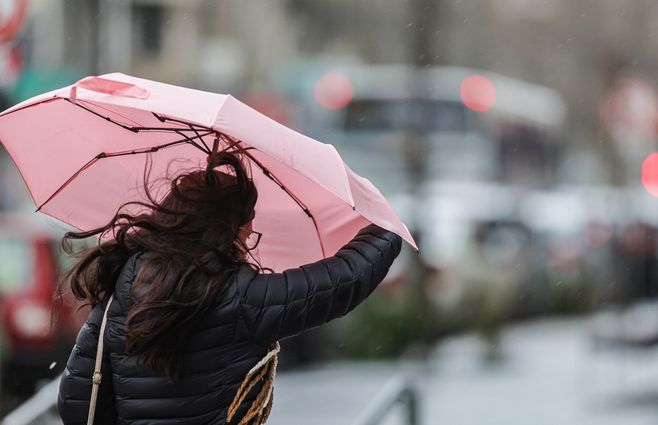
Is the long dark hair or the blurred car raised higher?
the long dark hair

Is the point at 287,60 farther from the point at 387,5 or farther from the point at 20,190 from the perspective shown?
the point at 20,190

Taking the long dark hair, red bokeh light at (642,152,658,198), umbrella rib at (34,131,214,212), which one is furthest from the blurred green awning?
the long dark hair

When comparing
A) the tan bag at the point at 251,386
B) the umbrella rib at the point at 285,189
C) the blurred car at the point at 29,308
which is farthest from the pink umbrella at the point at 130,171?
the blurred car at the point at 29,308

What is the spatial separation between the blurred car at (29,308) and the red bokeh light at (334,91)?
9.40 metres

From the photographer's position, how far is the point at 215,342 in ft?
7.74

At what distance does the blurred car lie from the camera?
9469 millimetres

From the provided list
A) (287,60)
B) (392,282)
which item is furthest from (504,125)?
(287,60)

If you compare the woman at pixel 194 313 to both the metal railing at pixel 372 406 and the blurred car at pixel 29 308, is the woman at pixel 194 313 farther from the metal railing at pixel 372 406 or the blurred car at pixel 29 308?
the blurred car at pixel 29 308

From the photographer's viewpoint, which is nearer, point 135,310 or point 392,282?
point 135,310

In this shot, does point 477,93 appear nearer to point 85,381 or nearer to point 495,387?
point 495,387

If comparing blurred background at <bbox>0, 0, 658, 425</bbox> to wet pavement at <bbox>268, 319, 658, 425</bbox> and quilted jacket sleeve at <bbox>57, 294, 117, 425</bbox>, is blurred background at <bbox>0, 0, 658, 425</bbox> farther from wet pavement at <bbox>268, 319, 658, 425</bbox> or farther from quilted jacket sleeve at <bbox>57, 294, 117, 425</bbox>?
quilted jacket sleeve at <bbox>57, 294, 117, 425</bbox>

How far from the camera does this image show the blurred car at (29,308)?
9.47m

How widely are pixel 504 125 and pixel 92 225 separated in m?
18.7

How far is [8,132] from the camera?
295 centimetres
